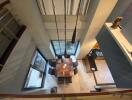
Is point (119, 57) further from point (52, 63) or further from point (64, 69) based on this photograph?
point (52, 63)

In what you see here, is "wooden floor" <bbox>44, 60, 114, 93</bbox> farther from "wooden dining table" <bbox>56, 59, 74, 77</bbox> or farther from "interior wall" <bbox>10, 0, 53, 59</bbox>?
"interior wall" <bbox>10, 0, 53, 59</bbox>

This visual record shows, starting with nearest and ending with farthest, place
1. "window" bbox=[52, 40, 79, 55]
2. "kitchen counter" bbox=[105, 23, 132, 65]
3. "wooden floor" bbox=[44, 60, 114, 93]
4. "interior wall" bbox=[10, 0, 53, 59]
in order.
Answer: "kitchen counter" bbox=[105, 23, 132, 65]
"interior wall" bbox=[10, 0, 53, 59]
"wooden floor" bbox=[44, 60, 114, 93]
"window" bbox=[52, 40, 79, 55]

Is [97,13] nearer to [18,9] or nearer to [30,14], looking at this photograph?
[30,14]

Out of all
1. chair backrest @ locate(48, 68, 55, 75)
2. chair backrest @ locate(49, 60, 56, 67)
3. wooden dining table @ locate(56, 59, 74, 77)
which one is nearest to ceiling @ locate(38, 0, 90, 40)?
wooden dining table @ locate(56, 59, 74, 77)

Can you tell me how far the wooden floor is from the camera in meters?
5.57

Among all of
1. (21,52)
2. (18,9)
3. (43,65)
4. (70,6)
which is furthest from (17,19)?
(43,65)

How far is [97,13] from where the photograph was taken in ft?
10.1

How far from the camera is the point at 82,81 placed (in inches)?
230

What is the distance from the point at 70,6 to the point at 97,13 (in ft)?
3.26

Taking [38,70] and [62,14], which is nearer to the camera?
[62,14]

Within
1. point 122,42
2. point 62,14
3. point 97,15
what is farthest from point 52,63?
point 122,42

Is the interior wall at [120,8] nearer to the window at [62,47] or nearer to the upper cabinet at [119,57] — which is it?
the upper cabinet at [119,57]

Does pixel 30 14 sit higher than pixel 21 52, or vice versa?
pixel 30 14

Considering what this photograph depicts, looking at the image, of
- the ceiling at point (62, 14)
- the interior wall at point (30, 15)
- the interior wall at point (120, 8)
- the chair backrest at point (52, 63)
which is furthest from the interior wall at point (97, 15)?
the chair backrest at point (52, 63)
